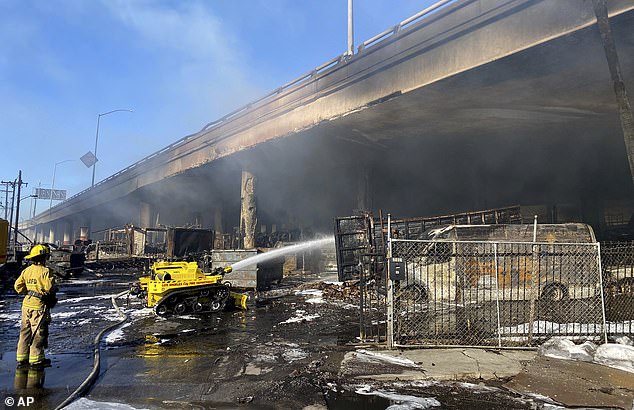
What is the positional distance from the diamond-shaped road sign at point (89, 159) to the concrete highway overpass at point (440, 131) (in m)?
19.3

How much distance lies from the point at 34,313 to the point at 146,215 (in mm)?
37285

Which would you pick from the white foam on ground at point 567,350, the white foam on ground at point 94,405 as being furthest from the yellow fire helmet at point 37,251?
the white foam on ground at point 567,350

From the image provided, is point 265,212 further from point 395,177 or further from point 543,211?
point 543,211

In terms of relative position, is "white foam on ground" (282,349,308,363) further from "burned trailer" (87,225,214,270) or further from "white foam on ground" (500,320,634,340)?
"burned trailer" (87,225,214,270)

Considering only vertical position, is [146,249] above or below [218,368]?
above

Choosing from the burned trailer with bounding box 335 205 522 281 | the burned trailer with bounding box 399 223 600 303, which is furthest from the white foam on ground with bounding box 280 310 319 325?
the burned trailer with bounding box 399 223 600 303

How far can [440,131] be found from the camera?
1805cm

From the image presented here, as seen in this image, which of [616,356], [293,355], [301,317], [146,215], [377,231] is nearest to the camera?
[616,356]

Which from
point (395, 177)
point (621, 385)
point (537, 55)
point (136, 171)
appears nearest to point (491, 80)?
point (537, 55)

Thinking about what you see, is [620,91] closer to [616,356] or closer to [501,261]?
[616,356]

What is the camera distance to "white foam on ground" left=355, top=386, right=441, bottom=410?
15.3 feet

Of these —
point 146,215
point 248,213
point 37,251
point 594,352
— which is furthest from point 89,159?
point 594,352

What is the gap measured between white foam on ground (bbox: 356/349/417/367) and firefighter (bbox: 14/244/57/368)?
480 centimetres

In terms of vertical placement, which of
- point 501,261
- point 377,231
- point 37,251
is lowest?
point 501,261
